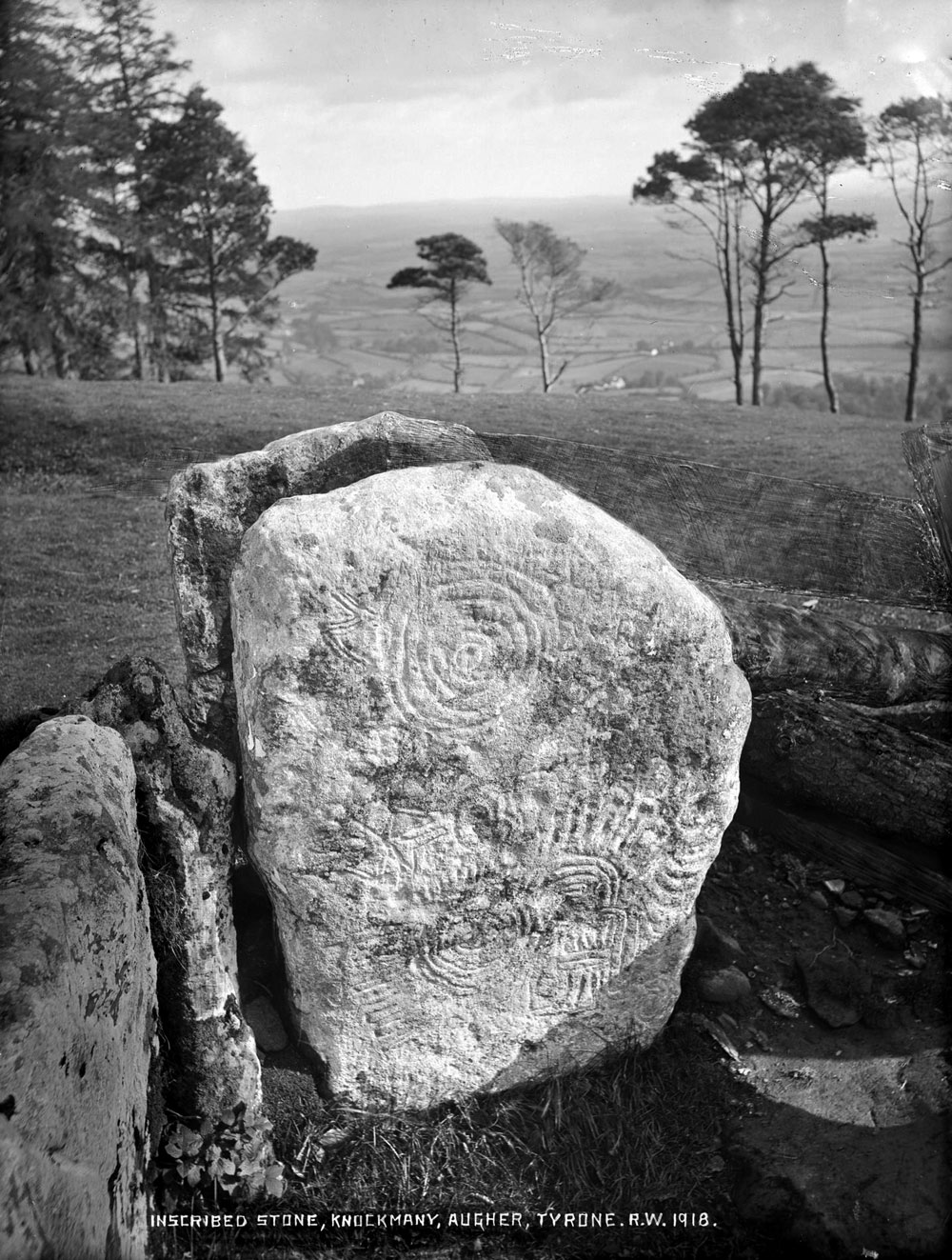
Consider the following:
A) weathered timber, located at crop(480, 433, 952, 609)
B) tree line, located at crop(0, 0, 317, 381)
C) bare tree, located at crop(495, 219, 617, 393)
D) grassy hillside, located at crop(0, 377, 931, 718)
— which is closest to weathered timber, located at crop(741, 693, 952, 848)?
weathered timber, located at crop(480, 433, 952, 609)

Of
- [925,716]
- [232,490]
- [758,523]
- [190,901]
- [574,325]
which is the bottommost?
[925,716]

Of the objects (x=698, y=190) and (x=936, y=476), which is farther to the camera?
(x=698, y=190)

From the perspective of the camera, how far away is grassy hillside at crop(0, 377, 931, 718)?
746 centimetres

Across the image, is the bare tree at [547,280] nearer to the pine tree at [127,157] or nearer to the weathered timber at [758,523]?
the pine tree at [127,157]

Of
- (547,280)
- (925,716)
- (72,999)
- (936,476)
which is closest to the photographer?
(72,999)

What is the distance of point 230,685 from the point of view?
12.4 feet

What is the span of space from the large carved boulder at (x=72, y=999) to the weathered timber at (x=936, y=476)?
11.9ft

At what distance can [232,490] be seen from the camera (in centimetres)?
365

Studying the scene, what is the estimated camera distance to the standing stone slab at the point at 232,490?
3646mm

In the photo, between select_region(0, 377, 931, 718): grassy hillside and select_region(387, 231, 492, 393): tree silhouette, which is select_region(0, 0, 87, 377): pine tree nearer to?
select_region(0, 377, 931, 718): grassy hillside

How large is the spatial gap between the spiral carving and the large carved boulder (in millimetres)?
1003

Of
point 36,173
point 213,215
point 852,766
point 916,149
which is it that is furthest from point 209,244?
point 852,766

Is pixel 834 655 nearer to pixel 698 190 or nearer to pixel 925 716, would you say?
pixel 925 716

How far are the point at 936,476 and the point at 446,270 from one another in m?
24.6
